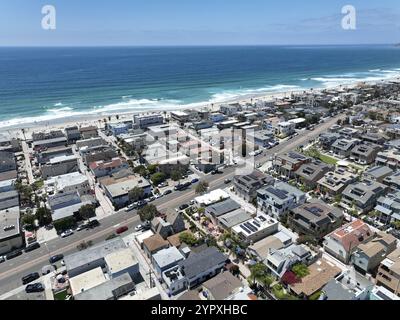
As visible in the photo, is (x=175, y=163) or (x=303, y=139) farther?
(x=303, y=139)

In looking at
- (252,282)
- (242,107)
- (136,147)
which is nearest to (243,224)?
(252,282)

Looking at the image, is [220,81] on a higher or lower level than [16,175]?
higher

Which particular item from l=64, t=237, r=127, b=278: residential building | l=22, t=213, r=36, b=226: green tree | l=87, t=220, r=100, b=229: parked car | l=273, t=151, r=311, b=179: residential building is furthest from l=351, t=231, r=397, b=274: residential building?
l=22, t=213, r=36, b=226: green tree

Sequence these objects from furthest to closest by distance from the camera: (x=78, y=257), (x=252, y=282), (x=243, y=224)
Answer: (x=243, y=224)
(x=78, y=257)
(x=252, y=282)

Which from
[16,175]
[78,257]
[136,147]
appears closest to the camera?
[78,257]

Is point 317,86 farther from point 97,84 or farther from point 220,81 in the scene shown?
point 97,84

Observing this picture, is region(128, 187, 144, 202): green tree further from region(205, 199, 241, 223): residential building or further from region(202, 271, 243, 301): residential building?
region(202, 271, 243, 301): residential building
